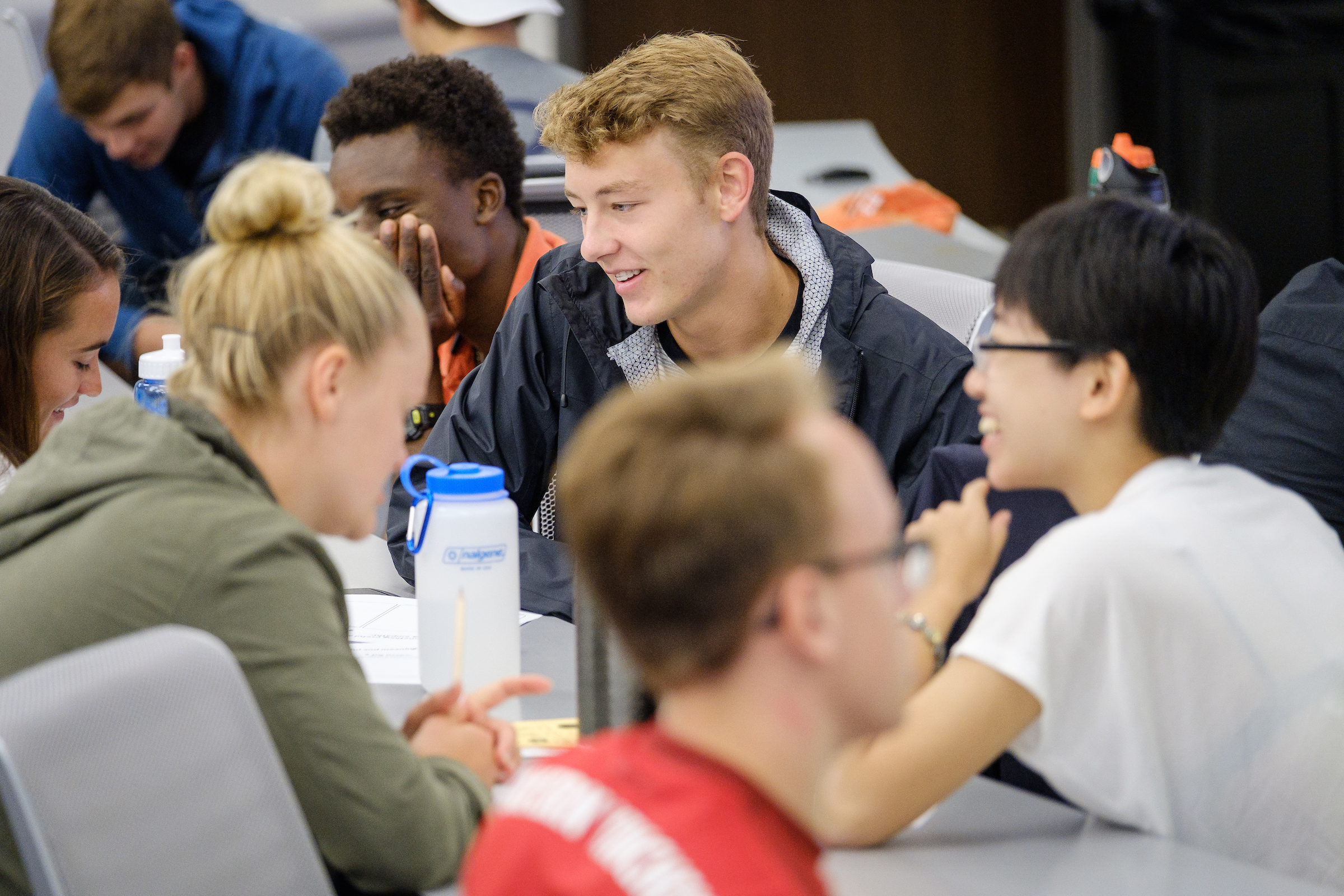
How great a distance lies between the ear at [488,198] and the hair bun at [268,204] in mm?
1257

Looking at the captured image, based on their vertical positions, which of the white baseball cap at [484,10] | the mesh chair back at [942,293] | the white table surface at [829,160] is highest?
the white baseball cap at [484,10]

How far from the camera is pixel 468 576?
1309 mm

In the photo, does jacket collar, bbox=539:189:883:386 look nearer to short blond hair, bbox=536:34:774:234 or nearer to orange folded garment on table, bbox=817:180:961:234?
short blond hair, bbox=536:34:774:234

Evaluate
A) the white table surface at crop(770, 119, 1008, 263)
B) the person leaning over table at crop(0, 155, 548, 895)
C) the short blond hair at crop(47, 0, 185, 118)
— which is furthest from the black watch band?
the white table surface at crop(770, 119, 1008, 263)

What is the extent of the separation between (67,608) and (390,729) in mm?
263

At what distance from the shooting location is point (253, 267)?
1.13 metres

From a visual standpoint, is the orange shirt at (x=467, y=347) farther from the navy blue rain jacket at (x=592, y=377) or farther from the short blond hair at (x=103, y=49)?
the short blond hair at (x=103, y=49)

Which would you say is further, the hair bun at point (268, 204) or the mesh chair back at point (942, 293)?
the mesh chair back at point (942, 293)

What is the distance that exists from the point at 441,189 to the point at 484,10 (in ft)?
2.45

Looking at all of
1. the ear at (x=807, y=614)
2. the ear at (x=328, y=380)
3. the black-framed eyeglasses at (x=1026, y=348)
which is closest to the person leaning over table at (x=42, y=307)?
the ear at (x=328, y=380)

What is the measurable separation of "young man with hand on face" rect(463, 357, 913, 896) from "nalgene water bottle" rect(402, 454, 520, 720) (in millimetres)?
583

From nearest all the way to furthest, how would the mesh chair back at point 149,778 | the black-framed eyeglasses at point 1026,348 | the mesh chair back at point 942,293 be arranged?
the mesh chair back at point 149,778 → the black-framed eyeglasses at point 1026,348 → the mesh chair back at point 942,293

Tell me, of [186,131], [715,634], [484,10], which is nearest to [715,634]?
[715,634]

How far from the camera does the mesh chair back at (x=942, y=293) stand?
2.19m
